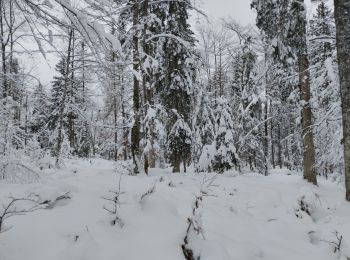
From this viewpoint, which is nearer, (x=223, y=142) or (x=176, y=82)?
(x=176, y=82)

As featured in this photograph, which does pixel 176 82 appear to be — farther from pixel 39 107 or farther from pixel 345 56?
pixel 345 56

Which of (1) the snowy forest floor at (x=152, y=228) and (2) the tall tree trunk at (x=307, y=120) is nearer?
(1) the snowy forest floor at (x=152, y=228)

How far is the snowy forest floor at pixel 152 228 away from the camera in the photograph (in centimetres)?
290

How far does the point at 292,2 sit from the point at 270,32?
1.52m

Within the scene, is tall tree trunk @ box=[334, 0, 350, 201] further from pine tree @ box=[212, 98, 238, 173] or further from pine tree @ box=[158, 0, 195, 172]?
pine tree @ box=[212, 98, 238, 173]

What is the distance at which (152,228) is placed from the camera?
346 centimetres

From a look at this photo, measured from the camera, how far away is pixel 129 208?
3822mm

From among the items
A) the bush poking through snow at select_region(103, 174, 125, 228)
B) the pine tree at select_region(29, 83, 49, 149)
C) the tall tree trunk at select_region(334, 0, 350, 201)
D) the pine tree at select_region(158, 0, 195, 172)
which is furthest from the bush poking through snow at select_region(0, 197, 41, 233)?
the pine tree at select_region(158, 0, 195, 172)

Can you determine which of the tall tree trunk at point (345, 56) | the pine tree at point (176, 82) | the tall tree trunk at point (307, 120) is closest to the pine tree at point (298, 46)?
the tall tree trunk at point (307, 120)

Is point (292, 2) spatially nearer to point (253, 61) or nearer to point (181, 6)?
point (181, 6)

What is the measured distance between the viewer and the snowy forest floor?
290 cm

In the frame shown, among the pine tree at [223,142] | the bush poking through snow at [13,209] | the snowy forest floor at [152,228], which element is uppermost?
the pine tree at [223,142]

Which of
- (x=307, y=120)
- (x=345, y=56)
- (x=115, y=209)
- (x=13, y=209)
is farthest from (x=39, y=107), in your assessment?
(x=307, y=120)

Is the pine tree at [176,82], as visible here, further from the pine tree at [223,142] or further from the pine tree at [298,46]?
the pine tree at [298,46]
